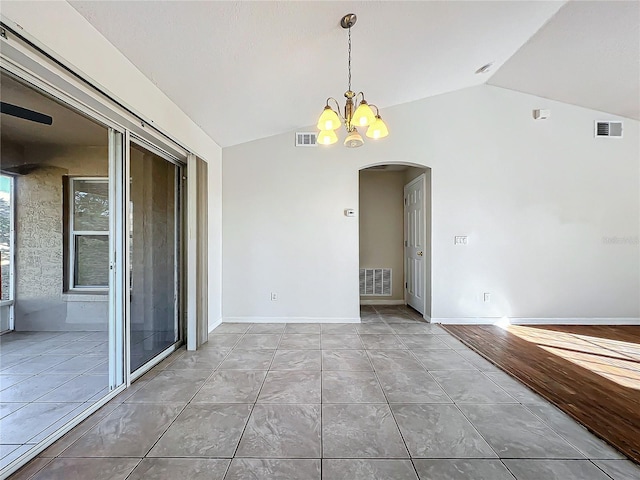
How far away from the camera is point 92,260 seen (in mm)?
2926

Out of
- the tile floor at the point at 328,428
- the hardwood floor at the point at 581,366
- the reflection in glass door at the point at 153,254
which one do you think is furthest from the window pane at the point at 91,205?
the hardwood floor at the point at 581,366

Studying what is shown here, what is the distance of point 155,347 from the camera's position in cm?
304

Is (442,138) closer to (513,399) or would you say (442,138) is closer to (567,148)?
(567,148)

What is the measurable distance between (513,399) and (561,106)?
433 cm

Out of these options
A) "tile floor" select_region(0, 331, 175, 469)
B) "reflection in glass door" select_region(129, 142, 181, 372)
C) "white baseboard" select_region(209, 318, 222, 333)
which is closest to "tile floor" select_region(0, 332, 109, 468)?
"tile floor" select_region(0, 331, 175, 469)

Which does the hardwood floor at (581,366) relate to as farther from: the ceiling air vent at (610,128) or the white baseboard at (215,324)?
the white baseboard at (215,324)

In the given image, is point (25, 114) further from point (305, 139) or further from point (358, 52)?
point (305, 139)

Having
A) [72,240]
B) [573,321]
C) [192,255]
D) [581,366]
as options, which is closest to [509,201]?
[573,321]

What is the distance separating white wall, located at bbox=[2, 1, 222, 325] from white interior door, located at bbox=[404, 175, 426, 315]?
135 inches

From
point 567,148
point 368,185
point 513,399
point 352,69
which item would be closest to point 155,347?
point 513,399

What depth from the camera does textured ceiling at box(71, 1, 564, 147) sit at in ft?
6.74

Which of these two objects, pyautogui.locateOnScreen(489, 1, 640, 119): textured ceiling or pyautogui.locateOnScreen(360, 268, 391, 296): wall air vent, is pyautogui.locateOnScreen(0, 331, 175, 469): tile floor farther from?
pyautogui.locateOnScreen(489, 1, 640, 119): textured ceiling

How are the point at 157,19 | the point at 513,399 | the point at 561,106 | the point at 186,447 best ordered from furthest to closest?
the point at 561,106
the point at 513,399
the point at 157,19
the point at 186,447

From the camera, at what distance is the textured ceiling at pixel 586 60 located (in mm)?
2953
